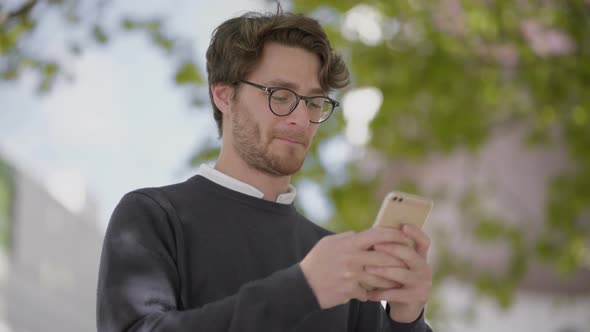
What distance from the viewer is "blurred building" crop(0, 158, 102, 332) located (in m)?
11.5

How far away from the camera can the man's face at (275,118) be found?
1821mm

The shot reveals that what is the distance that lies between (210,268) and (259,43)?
553mm

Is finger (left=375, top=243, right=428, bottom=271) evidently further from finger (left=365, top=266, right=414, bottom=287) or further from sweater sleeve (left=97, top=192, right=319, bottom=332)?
sweater sleeve (left=97, top=192, right=319, bottom=332)

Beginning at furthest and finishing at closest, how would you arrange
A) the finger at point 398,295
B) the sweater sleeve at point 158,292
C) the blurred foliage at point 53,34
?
the blurred foliage at point 53,34 → the finger at point 398,295 → the sweater sleeve at point 158,292

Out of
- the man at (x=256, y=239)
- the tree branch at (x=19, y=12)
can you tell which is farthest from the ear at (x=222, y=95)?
the tree branch at (x=19, y=12)

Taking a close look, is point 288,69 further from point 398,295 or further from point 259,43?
point 398,295

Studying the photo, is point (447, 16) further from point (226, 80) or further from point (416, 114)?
Result: point (226, 80)

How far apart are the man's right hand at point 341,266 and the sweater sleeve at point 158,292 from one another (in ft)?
0.08

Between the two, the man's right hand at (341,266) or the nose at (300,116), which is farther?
the nose at (300,116)

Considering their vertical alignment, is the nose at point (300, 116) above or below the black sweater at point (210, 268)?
above

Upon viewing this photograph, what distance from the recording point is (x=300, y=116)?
5.95 feet

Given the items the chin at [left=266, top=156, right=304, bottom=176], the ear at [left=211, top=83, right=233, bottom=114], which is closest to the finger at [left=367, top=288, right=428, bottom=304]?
the chin at [left=266, top=156, right=304, bottom=176]

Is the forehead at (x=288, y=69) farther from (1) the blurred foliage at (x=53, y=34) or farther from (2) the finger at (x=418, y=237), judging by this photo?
(1) the blurred foliage at (x=53, y=34)

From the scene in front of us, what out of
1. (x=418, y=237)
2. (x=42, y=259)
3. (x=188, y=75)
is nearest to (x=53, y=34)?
(x=188, y=75)
